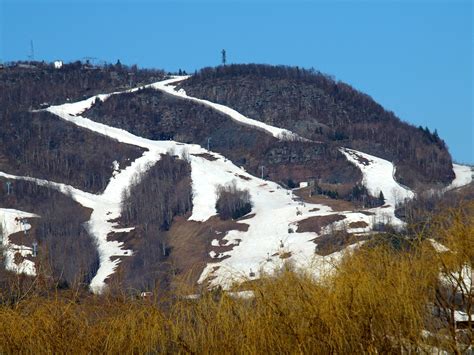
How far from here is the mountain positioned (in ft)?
419

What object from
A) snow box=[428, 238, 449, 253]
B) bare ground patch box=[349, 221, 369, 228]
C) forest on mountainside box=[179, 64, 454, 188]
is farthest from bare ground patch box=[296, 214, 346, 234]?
snow box=[428, 238, 449, 253]

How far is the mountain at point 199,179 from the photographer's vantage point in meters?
128

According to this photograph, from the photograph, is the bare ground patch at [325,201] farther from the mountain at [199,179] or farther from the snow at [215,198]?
the snow at [215,198]

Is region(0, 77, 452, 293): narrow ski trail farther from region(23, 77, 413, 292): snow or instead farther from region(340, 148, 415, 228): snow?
region(340, 148, 415, 228): snow

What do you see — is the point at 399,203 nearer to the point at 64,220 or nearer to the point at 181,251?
the point at 181,251

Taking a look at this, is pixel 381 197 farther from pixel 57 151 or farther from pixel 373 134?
pixel 57 151

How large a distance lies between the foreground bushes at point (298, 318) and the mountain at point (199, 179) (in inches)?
3469

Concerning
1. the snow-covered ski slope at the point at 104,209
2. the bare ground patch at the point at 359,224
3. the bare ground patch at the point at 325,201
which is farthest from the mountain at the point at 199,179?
the bare ground patch at the point at 359,224

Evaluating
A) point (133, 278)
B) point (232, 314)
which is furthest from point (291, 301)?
point (133, 278)

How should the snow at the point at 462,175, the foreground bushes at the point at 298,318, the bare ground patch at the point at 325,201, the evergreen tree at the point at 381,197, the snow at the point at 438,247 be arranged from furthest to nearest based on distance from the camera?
the snow at the point at 462,175
the evergreen tree at the point at 381,197
the bare ground patch at the point at 325,201
the snow at the point at 438,247
the foreground bushes at the point at 298,318

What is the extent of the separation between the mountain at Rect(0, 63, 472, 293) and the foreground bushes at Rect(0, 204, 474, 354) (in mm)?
88111

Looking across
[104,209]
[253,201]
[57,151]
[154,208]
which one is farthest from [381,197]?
[57,151]

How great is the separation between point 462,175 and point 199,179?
160ft

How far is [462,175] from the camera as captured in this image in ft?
570
